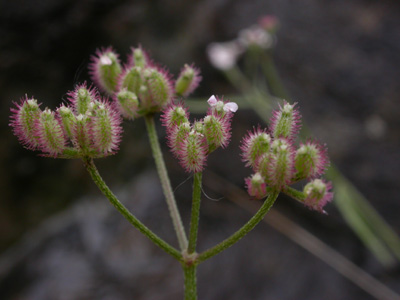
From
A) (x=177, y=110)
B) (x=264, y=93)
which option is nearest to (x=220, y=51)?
(x=264, y=93)

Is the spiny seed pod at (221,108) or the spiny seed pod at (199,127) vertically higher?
the spiny seed pod at (221,108)

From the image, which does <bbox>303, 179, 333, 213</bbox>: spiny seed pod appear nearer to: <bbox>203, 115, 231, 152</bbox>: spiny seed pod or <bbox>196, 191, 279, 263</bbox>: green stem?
<bbox>196, 191, 279, 263</bbox>: green stem

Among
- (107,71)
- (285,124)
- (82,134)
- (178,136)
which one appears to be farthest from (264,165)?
(107,71)

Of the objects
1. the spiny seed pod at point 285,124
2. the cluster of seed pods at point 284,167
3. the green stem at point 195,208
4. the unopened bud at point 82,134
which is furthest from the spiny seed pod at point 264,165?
the unopened bud at point 82,134

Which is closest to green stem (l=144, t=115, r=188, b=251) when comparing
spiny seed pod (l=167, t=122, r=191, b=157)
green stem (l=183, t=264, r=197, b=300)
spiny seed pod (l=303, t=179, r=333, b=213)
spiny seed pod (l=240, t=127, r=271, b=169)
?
green stem (l=183, t=264, r=197, b=300)

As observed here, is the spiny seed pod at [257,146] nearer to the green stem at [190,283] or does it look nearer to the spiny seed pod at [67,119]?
the green stem at [190,283]

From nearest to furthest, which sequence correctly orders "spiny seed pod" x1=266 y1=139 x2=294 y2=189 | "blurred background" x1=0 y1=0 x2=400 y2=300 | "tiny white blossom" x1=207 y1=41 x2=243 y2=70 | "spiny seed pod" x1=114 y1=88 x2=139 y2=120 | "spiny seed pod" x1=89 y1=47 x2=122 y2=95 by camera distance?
1. "spiny seed pod" x1=266 y1=139 x2=294 y2=189
2. "spiny seed pod" x1=114 y1=88 x2=139 y2=120
3. "spiny seed pod" x1=89 y1=47 x2=122 y2=95
4. "blurred background" x1=0 y1=0 x2=400 y2=300
5. "tiny white blossom" x1=207 y1=41 x2=243 y2=70

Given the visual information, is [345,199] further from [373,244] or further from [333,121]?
[333,121]
